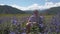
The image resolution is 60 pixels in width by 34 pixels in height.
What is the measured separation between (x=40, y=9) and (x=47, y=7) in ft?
0.34

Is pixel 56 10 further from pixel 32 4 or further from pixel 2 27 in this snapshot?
pixel 2 27

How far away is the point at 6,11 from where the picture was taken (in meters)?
1.53

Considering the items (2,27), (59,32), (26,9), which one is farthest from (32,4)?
(59,32)

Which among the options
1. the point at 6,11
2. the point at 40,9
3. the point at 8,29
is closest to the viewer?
the point at 8,29

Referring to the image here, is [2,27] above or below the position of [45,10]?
below

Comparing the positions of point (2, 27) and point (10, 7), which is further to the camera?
point (10, 7)

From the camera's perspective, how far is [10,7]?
4.98 feet

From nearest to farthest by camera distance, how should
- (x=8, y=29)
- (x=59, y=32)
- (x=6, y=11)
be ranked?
1. (x=59, y=32)
2. (x=8, y=29)
3. (x=6, y=11)

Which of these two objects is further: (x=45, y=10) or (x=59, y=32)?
(x=45, y=10)

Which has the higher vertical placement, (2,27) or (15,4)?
(15,4)

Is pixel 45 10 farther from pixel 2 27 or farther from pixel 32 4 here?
pixel 2 27

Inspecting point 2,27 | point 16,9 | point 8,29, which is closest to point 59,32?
point 8,29

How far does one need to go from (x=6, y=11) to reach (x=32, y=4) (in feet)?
1.03

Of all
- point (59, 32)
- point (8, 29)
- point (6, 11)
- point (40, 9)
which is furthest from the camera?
point (6, 11)
